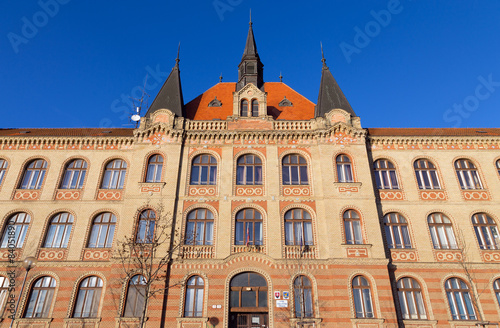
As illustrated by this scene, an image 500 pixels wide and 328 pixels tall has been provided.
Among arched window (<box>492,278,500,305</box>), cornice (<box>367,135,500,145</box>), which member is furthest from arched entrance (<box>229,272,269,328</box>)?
arched window (<box>492,278,500,305</box>)

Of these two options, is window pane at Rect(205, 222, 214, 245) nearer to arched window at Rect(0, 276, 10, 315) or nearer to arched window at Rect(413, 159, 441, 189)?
arched window at Rect(0, 276, 10, 315)

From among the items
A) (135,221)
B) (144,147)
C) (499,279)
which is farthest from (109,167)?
(499,279)

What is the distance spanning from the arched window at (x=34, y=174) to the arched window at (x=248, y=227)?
546 inches

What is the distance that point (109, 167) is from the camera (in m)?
24.7

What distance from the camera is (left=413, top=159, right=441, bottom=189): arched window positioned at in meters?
23.8

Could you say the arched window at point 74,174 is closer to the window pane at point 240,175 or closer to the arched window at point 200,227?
the arched window at point 200,227

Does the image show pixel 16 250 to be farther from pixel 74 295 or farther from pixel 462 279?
pixel 462 279

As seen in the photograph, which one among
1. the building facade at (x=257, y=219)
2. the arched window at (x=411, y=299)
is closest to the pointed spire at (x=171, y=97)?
the building facade at (x=257, y=219)

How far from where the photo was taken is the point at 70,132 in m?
26.1

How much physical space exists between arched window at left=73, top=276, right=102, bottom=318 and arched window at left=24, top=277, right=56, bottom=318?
1.57 meters

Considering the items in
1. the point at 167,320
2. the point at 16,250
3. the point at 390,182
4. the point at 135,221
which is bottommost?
the point at 167,320

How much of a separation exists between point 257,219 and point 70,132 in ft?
50.8

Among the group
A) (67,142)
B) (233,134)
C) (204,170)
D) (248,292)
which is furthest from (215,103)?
(248,292)

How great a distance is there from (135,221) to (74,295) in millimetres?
5223
